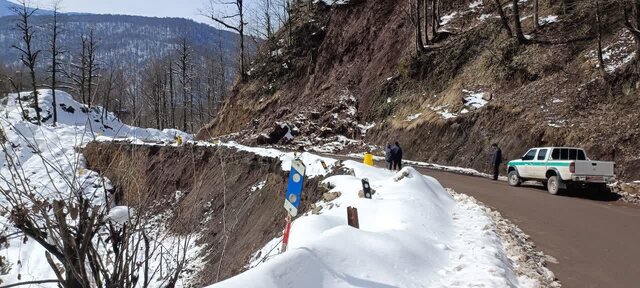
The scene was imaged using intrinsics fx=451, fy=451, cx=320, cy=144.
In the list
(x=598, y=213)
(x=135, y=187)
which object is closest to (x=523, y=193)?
(x=598, y=213)

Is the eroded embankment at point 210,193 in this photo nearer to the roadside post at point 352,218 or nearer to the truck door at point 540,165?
the roadside post at point 352,218

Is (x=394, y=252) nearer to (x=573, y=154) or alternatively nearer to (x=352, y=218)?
(x=352, y=218)

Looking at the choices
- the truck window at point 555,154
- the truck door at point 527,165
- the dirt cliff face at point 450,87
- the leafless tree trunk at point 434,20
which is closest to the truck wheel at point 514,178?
the truck door at point 527,165

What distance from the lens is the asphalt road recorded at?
21.6 feet

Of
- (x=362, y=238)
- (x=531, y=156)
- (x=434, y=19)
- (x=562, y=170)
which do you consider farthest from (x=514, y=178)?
(x=434, y=19)

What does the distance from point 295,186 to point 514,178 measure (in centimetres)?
1329

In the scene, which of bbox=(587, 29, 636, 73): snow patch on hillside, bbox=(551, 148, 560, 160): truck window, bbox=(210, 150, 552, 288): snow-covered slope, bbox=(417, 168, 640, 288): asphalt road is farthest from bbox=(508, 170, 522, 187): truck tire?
bbox=(210, 150, 552, 288): snow-covered slope

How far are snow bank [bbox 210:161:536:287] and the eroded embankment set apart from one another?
2.84 ft

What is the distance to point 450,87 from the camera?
91.9 feet

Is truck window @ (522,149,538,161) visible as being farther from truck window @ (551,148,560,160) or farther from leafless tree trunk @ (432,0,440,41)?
leafless tree trunk @ (432,0,440,41)

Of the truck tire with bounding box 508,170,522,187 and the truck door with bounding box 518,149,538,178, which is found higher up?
the truck door with bounding box 518,149,538,178

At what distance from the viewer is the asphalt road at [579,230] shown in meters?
6.58

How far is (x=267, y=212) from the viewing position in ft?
50.1

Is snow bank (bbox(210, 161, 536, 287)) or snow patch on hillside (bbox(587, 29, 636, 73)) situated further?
snow patch on hillside (bbox(587, 29, 636, 73))
